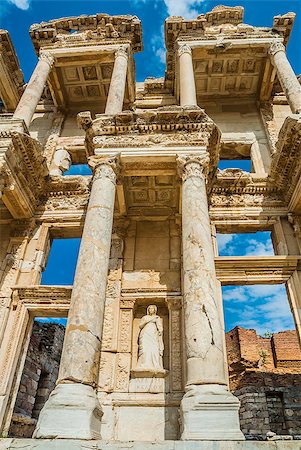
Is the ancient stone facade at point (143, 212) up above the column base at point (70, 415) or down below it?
above

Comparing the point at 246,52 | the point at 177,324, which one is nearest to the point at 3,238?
the point at 177,324

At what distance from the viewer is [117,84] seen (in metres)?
12.6

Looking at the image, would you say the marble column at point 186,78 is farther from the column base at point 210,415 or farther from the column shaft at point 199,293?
the column base at point 210,415

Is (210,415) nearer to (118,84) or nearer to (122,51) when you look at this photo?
(118,84)

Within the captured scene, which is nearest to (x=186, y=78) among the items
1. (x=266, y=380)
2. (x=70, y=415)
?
(x=70, y=415)

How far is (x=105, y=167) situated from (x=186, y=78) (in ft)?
17.8

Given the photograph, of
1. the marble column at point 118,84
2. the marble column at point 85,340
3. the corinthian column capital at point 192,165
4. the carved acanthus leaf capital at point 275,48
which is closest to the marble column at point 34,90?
the marble column at point 118,84

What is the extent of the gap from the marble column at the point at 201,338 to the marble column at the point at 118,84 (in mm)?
3870

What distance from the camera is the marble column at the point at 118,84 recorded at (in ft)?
38.2

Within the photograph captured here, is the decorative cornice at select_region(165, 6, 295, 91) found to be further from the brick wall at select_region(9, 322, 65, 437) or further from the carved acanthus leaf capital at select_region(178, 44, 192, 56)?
the brick wall at select_region(9, 322, 65, 437)

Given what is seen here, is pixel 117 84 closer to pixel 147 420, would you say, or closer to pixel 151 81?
pixel 151 81

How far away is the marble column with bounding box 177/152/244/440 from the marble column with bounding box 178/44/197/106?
369 centimetres

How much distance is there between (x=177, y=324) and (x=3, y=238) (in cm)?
603

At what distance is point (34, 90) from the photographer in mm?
12531
